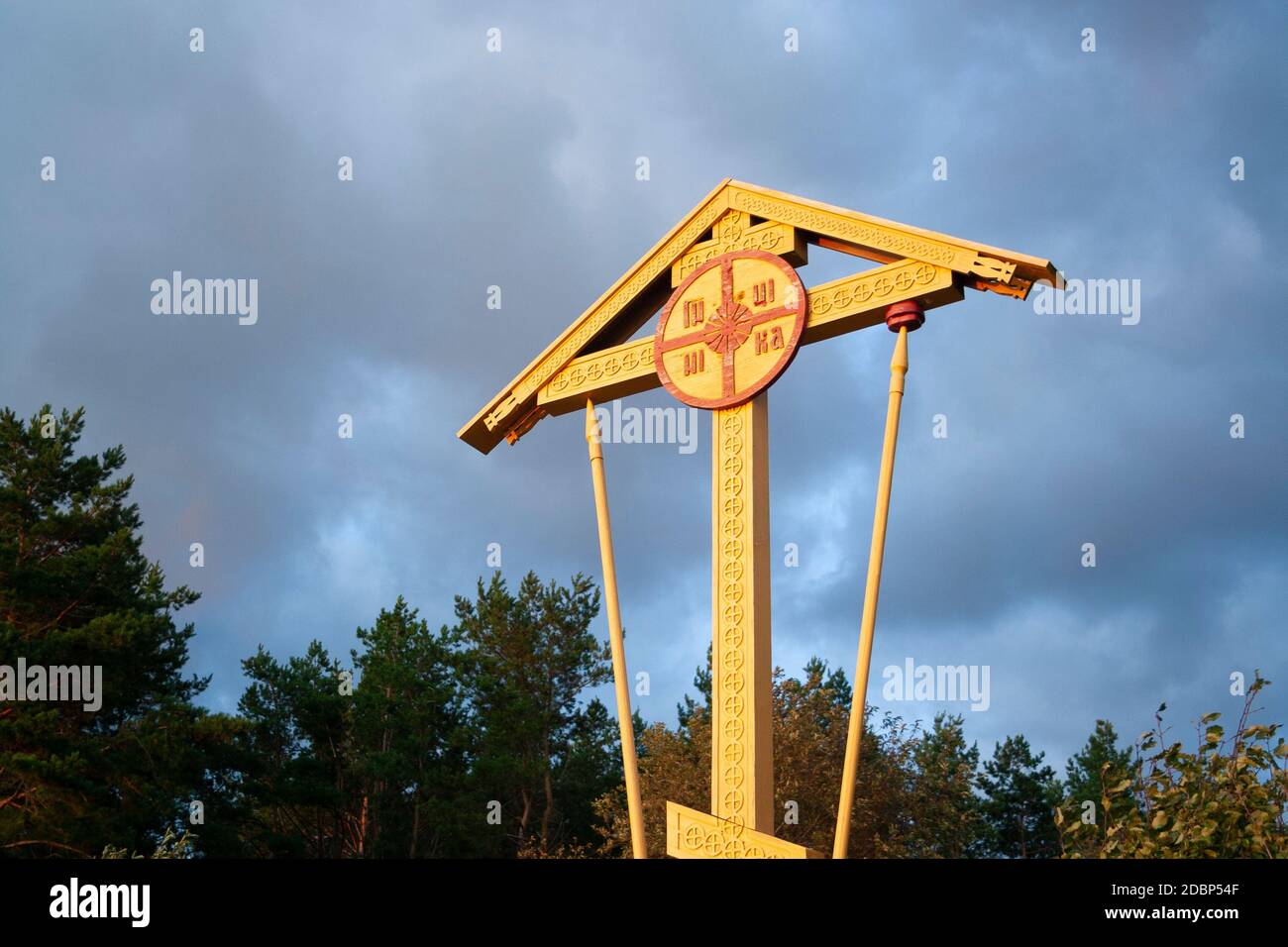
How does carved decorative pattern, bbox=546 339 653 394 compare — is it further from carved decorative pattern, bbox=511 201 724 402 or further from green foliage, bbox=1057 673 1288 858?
green foliage, bbox=1057 673 1288 858

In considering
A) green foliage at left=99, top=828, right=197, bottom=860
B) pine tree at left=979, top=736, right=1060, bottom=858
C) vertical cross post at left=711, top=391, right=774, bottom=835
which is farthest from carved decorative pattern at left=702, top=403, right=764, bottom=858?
pine tree at left=979, top=736, right=1060, bottom=858

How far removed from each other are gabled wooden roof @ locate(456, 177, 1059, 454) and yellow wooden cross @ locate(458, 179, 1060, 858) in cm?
1

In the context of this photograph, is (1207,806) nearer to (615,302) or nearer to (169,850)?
(615,302)

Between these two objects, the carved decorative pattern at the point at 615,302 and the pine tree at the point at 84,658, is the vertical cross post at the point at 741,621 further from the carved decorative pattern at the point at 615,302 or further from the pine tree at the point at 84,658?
the pine tree at the point at 84,658

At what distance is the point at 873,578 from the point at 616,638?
5.71 feet

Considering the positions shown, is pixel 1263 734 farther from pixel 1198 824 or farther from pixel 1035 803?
pixel 1035 803

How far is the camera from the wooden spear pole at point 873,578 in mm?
7074

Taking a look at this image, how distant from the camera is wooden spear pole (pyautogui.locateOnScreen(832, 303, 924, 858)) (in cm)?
707

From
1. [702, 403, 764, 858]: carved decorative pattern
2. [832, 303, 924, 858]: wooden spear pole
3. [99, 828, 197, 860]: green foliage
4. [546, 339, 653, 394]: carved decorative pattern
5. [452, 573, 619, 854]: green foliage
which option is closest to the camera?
[832, 303, 924, 858]: wooden spear pole

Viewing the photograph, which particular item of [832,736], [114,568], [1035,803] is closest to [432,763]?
[114,568]

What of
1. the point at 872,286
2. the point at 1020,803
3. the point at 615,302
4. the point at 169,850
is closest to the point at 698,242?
the point at 615,302

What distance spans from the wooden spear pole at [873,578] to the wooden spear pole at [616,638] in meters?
1.20

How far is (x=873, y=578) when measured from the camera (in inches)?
285

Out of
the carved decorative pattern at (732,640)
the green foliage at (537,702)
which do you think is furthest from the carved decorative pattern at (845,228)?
the green foliage at (537,702)
